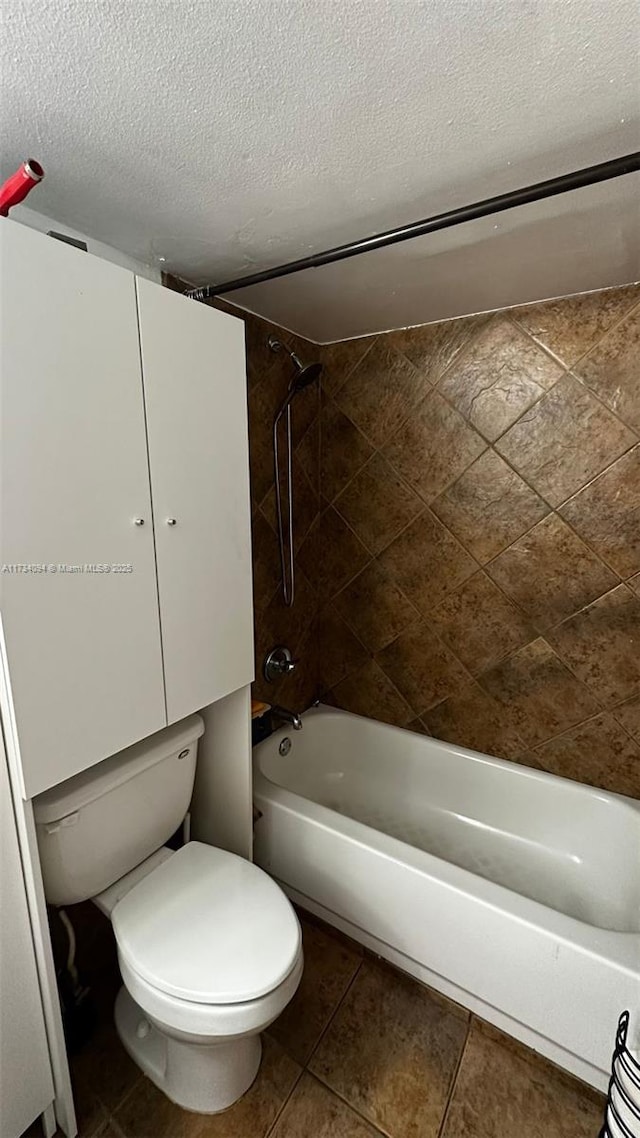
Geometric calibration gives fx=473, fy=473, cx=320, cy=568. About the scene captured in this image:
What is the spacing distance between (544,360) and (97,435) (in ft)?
4.91

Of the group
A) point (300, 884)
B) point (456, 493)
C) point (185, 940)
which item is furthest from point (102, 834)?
point (456, 493)

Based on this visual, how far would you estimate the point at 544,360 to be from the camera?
1659mm

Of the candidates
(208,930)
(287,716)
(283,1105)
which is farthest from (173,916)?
(287,716)

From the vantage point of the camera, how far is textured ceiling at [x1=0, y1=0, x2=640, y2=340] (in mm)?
694

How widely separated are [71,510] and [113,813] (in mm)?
756

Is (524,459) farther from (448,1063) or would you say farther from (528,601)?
(448,1063)

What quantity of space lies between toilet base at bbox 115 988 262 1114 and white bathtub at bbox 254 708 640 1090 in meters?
0.45

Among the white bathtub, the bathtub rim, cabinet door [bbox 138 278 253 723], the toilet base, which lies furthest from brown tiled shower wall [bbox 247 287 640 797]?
the toilet base

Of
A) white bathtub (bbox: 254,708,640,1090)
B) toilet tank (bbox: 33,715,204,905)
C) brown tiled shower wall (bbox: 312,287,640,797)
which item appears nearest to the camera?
toilet tank (bbox: 33,715,204,905)

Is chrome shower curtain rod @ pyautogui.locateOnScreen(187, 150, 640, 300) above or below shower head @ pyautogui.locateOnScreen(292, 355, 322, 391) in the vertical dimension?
above

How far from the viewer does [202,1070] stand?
1.14 metres

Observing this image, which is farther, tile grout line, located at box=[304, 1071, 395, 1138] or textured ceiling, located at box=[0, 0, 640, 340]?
tile grout line, located at box=[304, 1071, 395, 1138]

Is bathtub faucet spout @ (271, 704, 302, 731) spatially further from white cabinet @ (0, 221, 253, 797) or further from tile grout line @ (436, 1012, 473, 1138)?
tile grout line @ (436, 1012, 473, 1138)

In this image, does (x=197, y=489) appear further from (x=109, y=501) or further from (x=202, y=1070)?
(x=202, y=1070)
